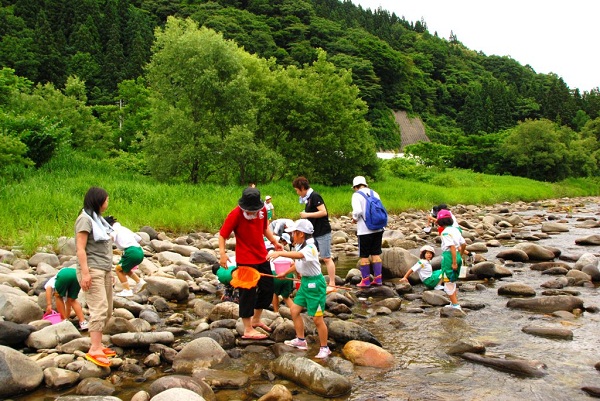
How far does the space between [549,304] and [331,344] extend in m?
4.20

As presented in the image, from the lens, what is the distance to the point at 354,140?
30.0m

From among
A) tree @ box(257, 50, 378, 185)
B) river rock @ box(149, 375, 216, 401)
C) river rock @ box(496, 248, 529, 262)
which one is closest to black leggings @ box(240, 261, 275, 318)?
river rock @ box(149, 375, 216, 401)

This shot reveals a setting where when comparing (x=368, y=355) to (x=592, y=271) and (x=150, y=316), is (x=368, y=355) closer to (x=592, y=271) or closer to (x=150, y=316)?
(x=150, y=316)

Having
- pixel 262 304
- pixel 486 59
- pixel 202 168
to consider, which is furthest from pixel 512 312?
pixel 486 59

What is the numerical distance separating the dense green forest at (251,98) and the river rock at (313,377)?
15987 mm

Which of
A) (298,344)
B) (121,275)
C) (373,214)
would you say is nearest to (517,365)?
(298,344)

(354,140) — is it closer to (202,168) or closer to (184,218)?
(202,168)

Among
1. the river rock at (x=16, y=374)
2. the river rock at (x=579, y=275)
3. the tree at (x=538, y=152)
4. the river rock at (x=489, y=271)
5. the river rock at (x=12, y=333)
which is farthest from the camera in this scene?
the tree at (x=538, y=152)

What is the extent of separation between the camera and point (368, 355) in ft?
19.5

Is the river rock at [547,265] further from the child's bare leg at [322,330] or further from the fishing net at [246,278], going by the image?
the fishing net at [246,278]

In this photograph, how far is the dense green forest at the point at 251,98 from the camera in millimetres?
25109

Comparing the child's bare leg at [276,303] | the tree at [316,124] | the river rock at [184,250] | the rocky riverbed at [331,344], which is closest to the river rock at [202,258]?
the river rock at [184,250]

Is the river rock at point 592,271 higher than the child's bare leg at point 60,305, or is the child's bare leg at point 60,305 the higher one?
the river rock at point 592,271

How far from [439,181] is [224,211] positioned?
25.3 meters
